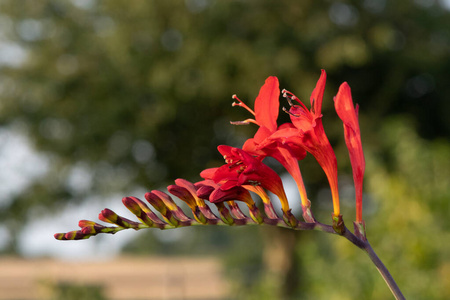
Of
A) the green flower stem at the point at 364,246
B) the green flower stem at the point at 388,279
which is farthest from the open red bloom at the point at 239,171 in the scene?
the green flower stem at the point at 388,279

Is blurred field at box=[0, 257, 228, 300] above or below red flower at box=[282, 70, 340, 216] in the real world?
below

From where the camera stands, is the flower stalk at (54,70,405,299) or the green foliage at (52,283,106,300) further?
the green foliage at (52,283,106,300)

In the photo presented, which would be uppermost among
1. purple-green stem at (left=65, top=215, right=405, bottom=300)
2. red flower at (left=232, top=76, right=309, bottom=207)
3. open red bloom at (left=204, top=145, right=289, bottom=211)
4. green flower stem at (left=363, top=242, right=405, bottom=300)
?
red flower at (left=232, top=76, right=309, bottom=207)

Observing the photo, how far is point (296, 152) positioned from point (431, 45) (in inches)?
414

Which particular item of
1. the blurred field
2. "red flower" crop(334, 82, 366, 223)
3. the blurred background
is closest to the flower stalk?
"red flower" crop(334, 82, 366, 223)

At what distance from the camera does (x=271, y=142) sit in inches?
49.0

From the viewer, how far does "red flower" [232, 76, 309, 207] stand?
1.27 meters

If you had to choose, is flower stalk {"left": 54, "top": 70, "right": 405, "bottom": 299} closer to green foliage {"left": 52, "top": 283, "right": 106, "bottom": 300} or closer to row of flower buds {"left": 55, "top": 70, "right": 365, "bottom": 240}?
row of flower buds {"left": 55, "top": 70, "right": 365, "bottom": 240}

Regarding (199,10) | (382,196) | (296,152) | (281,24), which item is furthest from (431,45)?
(296,152)

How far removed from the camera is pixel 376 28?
976 centimetres

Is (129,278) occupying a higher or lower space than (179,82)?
lower

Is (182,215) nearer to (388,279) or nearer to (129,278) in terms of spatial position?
(388,279)

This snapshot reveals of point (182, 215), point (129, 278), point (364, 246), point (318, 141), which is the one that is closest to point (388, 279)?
point (364, 246)

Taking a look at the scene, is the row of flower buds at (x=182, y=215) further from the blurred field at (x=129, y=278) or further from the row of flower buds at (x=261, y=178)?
the blurred field at (x=129, y=278)
